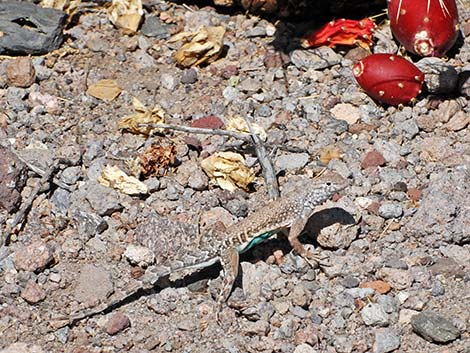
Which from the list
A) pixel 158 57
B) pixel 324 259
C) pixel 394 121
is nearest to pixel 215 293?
pixel 324 259

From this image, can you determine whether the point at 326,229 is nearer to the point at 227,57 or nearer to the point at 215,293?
the point at 215,293

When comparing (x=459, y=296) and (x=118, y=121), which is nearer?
(x=459, y=296)

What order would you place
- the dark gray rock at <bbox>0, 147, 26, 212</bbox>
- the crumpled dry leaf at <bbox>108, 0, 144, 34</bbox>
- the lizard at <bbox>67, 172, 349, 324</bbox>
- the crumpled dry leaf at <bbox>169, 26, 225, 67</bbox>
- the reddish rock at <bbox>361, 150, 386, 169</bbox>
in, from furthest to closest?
the crumpled dry leaf at <bbox>108, 0, 144, 34</bbox>
the crumpled dry leaf at <bbox>169, 26, 225, 67</bbox>
the reddish rock at <bbox>361, 150, 386, 169</bbox>
the dark gray rock at <bbox>0, 147, 26, 212</bbox>
the lizard at <bbox>67, 172, 349, 324</bbox>

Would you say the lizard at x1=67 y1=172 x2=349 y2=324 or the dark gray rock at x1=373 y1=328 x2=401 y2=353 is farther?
the lizard at x1=67 y1=172 x2=349 y2=324

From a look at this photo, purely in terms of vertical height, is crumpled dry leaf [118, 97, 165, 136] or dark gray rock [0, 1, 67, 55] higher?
dark gray rock [0, 1, 67, 55]

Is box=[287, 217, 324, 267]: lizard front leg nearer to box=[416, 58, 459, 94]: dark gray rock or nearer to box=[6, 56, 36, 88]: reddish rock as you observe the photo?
box=[416, 58, 459, 94]: dark gray rock

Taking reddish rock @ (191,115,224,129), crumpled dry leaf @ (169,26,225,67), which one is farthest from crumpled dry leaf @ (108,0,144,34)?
reddish rock @ (191,115,224,129)
